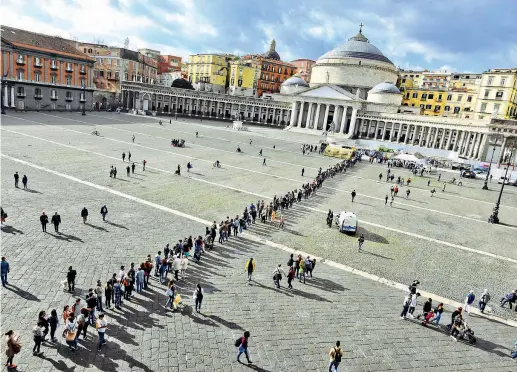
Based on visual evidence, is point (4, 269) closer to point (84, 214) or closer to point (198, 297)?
point (198, 297)

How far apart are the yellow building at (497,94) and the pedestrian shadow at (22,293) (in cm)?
7236

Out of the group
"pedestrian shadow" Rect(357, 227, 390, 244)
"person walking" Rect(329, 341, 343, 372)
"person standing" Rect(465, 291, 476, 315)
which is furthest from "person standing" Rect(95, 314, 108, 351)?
"pedestrian shadow" Rect(357, 227, 390, 244)

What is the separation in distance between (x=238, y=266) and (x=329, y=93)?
237 feet

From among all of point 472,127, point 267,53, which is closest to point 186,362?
point 472,127

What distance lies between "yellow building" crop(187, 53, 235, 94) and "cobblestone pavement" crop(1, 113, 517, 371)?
68.4 meters

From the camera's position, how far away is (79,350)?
984 centimetres

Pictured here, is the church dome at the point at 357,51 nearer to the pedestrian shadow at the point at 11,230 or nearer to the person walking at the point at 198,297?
the pedestrian shadow at the point at 11,230

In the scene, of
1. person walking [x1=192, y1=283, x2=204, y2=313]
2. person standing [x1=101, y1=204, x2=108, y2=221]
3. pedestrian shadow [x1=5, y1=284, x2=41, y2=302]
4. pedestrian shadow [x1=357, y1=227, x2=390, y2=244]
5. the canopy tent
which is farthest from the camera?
the canopy tent

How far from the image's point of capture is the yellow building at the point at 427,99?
281 feet

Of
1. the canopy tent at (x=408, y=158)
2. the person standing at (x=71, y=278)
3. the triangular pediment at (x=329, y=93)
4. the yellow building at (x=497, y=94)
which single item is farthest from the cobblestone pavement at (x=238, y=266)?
the triangular pediment at (x=329, y=93)

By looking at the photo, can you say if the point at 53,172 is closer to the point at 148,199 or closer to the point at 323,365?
the point at 148,199

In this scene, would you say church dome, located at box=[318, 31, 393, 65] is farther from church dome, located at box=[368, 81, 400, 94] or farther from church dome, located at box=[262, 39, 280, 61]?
church dome, located at box=[262, 39, 280, 61]

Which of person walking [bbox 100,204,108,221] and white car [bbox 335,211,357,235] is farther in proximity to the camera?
white car [bbox 335,211,357,235]

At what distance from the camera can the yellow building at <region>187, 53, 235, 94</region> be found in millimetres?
98875
